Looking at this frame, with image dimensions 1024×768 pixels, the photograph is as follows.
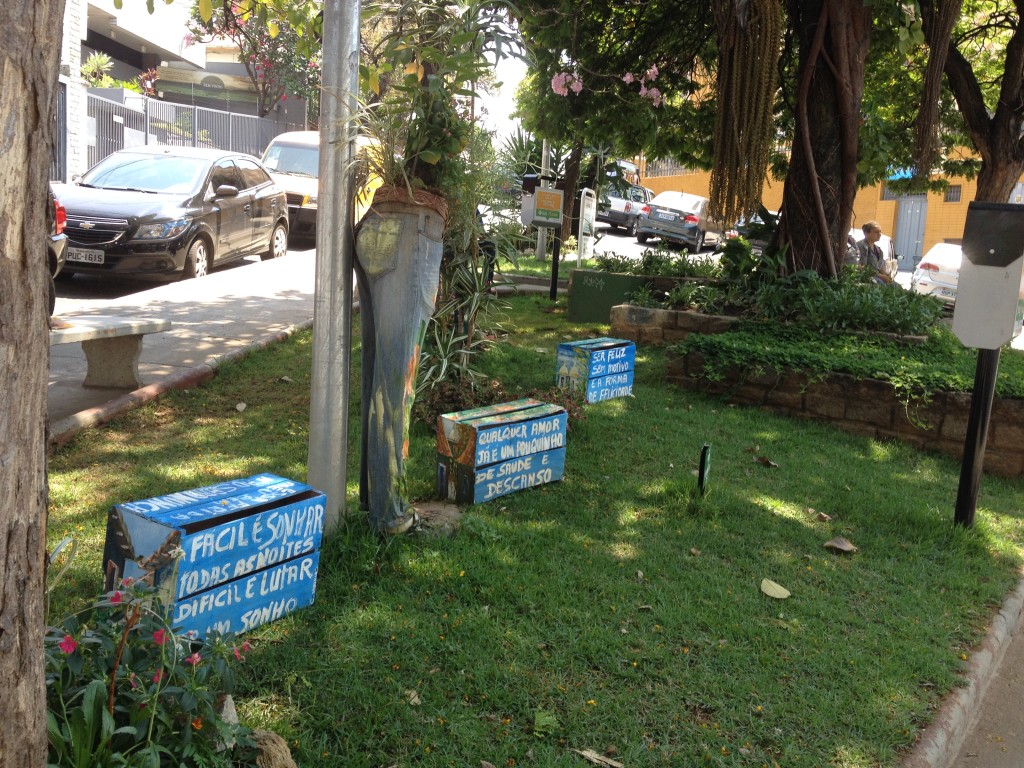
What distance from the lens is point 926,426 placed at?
7215 millimetres

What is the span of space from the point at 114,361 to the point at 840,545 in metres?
5.26

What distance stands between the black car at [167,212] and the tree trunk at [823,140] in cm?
755

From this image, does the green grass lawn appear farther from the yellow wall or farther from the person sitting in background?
the yellow wall

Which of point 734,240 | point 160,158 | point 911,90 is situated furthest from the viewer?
point 911,90

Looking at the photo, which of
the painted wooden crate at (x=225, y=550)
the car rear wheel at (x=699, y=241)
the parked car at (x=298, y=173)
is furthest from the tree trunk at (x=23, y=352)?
the car rear wheel at (x=699, y=241)

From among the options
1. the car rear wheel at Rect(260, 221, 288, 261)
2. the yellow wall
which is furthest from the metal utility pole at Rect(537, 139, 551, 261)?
the yellow wall

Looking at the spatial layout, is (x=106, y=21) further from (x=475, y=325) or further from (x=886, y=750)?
(x=886, y=750)

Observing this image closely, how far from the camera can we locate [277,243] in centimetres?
1555

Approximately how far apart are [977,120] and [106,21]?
2339cm

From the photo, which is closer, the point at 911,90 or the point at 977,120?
the point at 977,120

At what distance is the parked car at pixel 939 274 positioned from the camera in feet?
59.6

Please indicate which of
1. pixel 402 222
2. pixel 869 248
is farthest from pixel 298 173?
pixel 402 222

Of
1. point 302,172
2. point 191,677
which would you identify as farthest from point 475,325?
point 302,172

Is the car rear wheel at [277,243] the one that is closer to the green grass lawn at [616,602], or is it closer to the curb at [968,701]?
the green grass lawn at [616,602]
